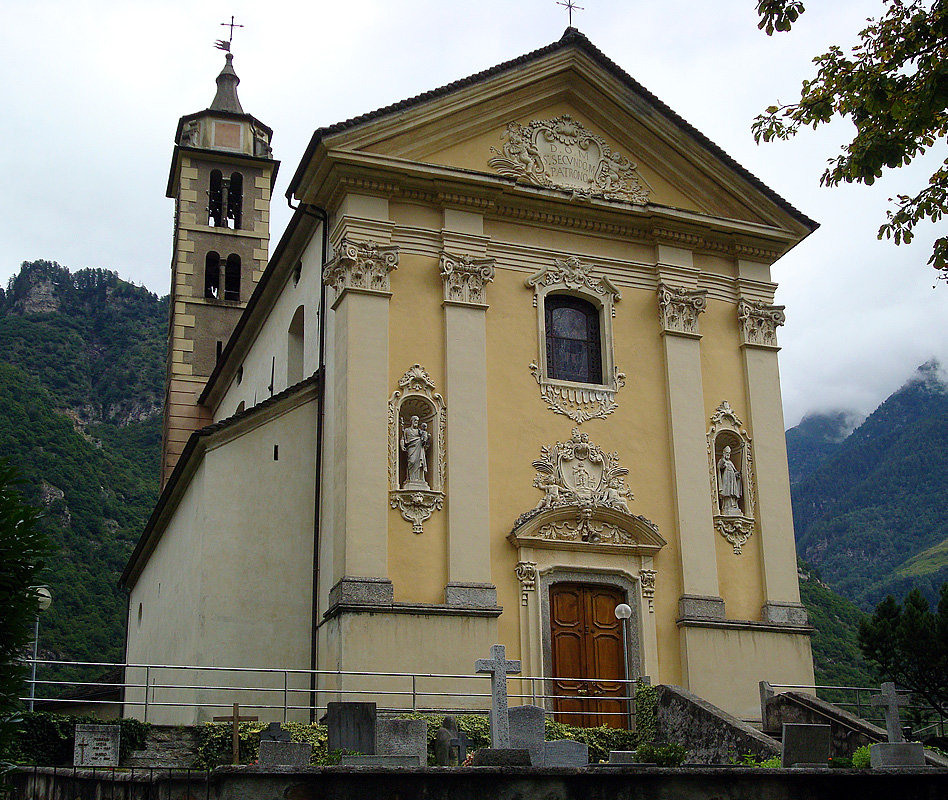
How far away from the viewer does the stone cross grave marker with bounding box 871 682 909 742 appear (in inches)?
538

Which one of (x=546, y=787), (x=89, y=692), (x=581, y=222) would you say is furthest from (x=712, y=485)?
(x=89, y=692)

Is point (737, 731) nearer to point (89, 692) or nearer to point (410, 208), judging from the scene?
point (410, 208)

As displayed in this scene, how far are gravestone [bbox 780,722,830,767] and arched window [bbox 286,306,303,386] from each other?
510 inches

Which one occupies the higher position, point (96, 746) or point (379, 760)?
point (96, 746)

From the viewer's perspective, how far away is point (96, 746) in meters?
13.5

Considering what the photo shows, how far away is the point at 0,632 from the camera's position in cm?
889

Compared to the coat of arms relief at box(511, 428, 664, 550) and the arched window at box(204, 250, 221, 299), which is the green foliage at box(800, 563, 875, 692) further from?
the arched window at box(204, 250, 221, 299)

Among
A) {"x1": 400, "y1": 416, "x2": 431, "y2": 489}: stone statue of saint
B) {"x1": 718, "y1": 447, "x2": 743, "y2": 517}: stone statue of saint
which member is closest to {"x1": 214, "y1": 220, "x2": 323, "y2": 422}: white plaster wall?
{"x1": 400, "y1": 416, "x2": 431, "y2": 489}: stone statue of saint

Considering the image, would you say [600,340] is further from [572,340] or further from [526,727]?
[526,727]

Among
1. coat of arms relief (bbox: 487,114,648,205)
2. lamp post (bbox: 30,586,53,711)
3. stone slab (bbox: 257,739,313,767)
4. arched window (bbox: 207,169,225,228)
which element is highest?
arched window (bbox: 207,169,225,228)

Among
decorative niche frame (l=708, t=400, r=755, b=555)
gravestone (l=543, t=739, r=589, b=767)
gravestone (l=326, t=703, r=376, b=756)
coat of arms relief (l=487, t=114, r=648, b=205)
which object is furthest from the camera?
coat of arms relief (l=487, t=114, r=648, b=205)

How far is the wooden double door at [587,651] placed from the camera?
730 inches

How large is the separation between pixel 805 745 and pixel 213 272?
1022 inches

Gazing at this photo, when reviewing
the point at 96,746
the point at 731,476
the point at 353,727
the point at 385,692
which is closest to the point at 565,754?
the point at 353,727
